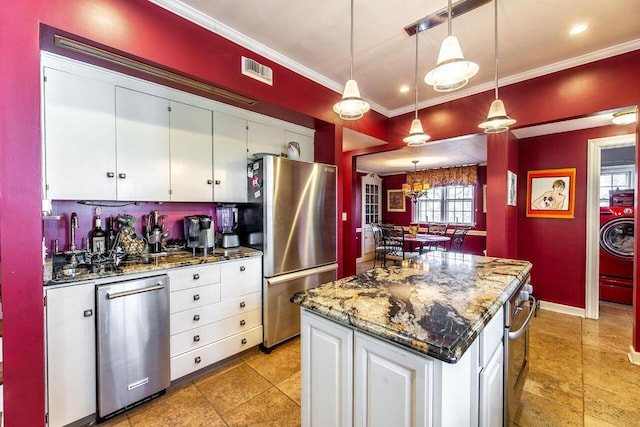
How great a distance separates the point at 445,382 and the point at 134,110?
8.46 feet

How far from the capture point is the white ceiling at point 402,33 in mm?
1872

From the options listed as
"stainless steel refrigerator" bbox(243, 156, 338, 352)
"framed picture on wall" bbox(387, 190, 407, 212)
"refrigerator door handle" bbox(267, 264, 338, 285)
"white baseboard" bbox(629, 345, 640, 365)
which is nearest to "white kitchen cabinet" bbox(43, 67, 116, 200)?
"stainless steel refrigerator" bbox(243, 156, 338, 352)

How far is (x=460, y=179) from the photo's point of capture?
638 centimetres

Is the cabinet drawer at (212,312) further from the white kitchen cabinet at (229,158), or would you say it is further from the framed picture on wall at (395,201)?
the framed picture on wall at (395,201)

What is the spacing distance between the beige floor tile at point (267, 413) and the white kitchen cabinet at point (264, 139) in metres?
2.10

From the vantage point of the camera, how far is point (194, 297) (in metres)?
2.05

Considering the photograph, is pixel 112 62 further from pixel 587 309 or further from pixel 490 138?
pixel 587 309

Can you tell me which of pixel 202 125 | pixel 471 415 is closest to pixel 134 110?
pixel 202 125

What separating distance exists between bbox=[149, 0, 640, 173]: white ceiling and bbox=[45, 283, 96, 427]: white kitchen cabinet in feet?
6.40

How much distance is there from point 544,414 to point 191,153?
326 cm

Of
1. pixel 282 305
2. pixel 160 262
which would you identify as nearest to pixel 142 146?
pixel 160 262

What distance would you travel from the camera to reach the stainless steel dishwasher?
1642 millimetres

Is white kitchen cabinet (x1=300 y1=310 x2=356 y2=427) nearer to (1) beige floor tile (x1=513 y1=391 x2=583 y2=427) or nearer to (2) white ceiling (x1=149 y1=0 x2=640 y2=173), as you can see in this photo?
(1) beige floor tile (x1=513 y1=391 x2=583 y2=427)

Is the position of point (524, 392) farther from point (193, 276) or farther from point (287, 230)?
point (193, 276)
